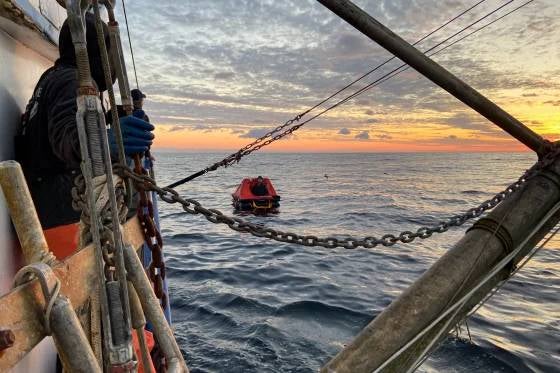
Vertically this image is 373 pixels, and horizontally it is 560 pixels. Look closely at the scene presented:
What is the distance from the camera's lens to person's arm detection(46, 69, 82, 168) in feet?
7.68

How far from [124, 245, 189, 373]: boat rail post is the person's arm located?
698 millimetres

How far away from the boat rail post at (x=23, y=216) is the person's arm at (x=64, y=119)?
0.40 m

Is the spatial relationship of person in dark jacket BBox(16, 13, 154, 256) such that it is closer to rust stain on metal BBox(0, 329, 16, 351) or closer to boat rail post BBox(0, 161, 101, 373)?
boat rail post BBox(0, 161, 101, 373)

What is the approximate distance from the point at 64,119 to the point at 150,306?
1.29 m

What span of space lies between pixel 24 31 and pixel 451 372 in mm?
7798

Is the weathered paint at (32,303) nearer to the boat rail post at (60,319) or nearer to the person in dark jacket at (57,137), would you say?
the boat rail post at (60,319)

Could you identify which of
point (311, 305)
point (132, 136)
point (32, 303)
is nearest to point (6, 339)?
point (32, 303)

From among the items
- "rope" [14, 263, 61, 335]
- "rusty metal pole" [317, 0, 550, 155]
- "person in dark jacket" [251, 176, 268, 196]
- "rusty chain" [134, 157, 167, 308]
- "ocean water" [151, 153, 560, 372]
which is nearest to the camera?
"rope" [14, 263, 61, 335]

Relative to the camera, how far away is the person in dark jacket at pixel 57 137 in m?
2.40

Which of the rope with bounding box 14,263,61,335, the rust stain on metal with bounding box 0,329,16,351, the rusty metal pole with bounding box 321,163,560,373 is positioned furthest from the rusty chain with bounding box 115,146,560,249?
the rust stain on metal with bounding box 0,329,16,351

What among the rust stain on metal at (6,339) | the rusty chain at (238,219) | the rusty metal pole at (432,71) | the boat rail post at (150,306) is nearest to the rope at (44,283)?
the rust stain on metal at (6,339)

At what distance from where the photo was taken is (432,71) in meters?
3.01

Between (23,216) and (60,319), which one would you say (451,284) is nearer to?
(60,319)

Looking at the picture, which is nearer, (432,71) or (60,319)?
(60,319)
